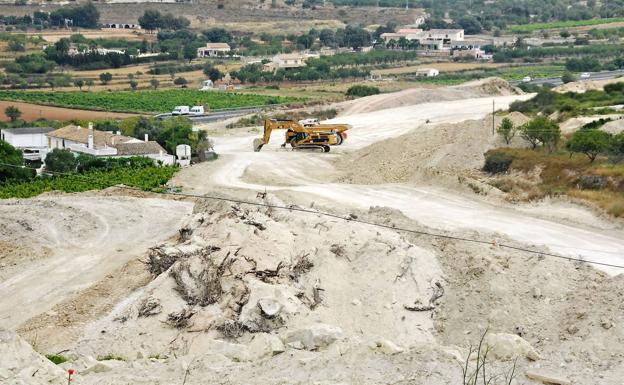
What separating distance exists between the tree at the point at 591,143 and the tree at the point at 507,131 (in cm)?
565

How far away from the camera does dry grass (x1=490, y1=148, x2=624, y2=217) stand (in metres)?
42.2

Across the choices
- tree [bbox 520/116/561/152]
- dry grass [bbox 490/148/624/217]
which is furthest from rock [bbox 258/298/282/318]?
tree [bbox 520/116/561/152]

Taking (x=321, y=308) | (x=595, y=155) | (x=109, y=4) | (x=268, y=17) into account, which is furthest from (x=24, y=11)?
(x=321, y=308)

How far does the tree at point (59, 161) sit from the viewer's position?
182 ft

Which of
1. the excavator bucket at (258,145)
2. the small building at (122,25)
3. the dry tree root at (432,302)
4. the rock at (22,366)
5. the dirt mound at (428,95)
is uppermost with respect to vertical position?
the rock at (22,366)

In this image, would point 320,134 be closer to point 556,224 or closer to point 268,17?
point 556,224

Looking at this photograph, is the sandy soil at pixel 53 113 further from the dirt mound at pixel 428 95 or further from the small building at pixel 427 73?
the small building at pixel 427 73

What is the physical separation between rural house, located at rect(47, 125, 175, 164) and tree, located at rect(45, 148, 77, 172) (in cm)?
225

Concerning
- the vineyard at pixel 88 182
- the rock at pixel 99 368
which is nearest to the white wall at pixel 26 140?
the vineyard at pixel 88 182

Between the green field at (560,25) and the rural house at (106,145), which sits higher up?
the rural house at (106,145)

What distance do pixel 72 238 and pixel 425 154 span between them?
19.9 m

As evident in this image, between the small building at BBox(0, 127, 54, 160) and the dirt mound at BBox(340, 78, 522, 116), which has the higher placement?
the small building at BBox(0, 127, 54, 160)

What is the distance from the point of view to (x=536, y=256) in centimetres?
3412

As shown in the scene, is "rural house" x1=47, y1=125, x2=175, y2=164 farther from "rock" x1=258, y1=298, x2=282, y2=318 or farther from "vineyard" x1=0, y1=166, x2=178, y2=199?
"rock" x1=258, y1=298, x2=282, y2=318
